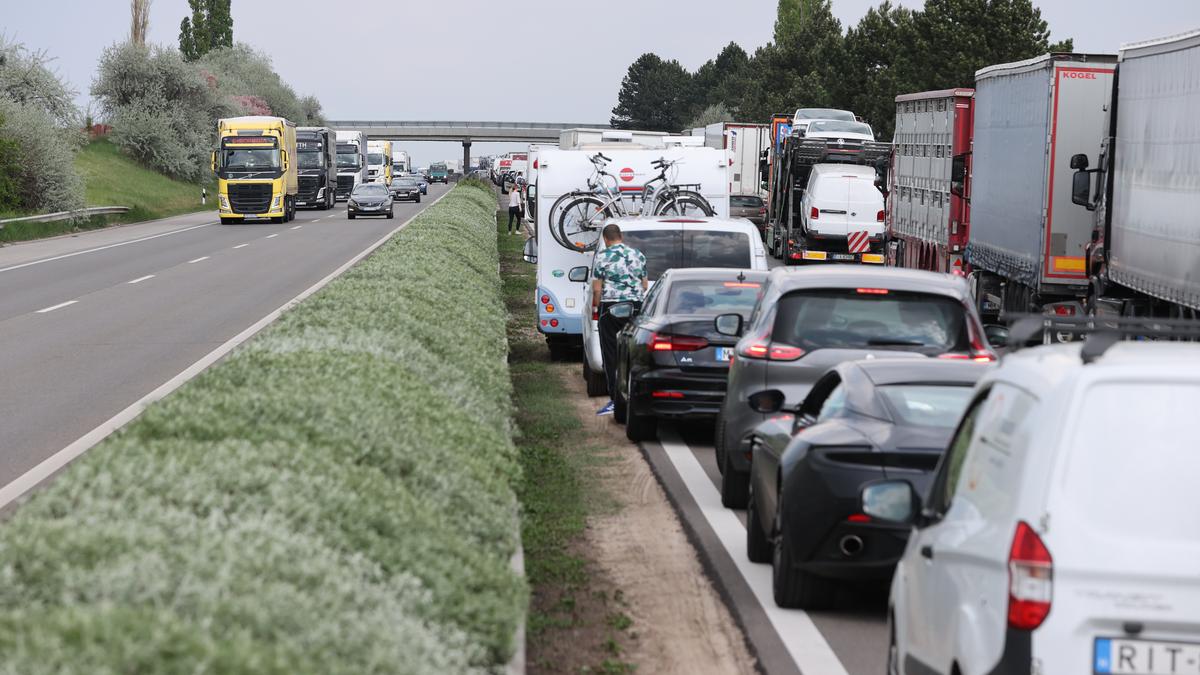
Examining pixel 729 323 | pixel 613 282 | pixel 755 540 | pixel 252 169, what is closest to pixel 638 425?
pixel 729 323

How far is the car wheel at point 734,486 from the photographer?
34.5ft

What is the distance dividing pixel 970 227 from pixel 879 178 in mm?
12834

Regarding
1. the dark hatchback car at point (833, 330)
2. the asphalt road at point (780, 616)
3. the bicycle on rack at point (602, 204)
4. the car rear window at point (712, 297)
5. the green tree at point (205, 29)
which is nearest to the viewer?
the asphalt road at point (780, 616)

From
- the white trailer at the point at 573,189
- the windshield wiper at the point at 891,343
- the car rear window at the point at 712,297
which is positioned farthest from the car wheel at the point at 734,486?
the white trailer at the point at 573,189

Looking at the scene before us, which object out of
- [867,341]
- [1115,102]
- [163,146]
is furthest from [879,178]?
[163,146]

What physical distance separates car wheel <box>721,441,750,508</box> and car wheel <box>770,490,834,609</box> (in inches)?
101

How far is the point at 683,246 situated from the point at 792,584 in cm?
951

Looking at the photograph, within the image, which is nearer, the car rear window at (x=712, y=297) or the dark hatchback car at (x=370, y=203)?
the car rear window at (x=712, y=297)

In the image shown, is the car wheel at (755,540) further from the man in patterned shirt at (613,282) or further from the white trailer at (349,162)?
the white trailer at (349,162)

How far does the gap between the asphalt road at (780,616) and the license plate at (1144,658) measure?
278 cm

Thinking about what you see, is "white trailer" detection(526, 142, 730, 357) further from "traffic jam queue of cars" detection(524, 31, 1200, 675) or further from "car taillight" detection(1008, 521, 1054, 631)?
"car taillight" detection(1008, 521, 1054, 631)

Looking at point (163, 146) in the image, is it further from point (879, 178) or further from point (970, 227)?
point (970, 227)

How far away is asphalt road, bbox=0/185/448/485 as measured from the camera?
1423cm

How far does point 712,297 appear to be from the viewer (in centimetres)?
1369
